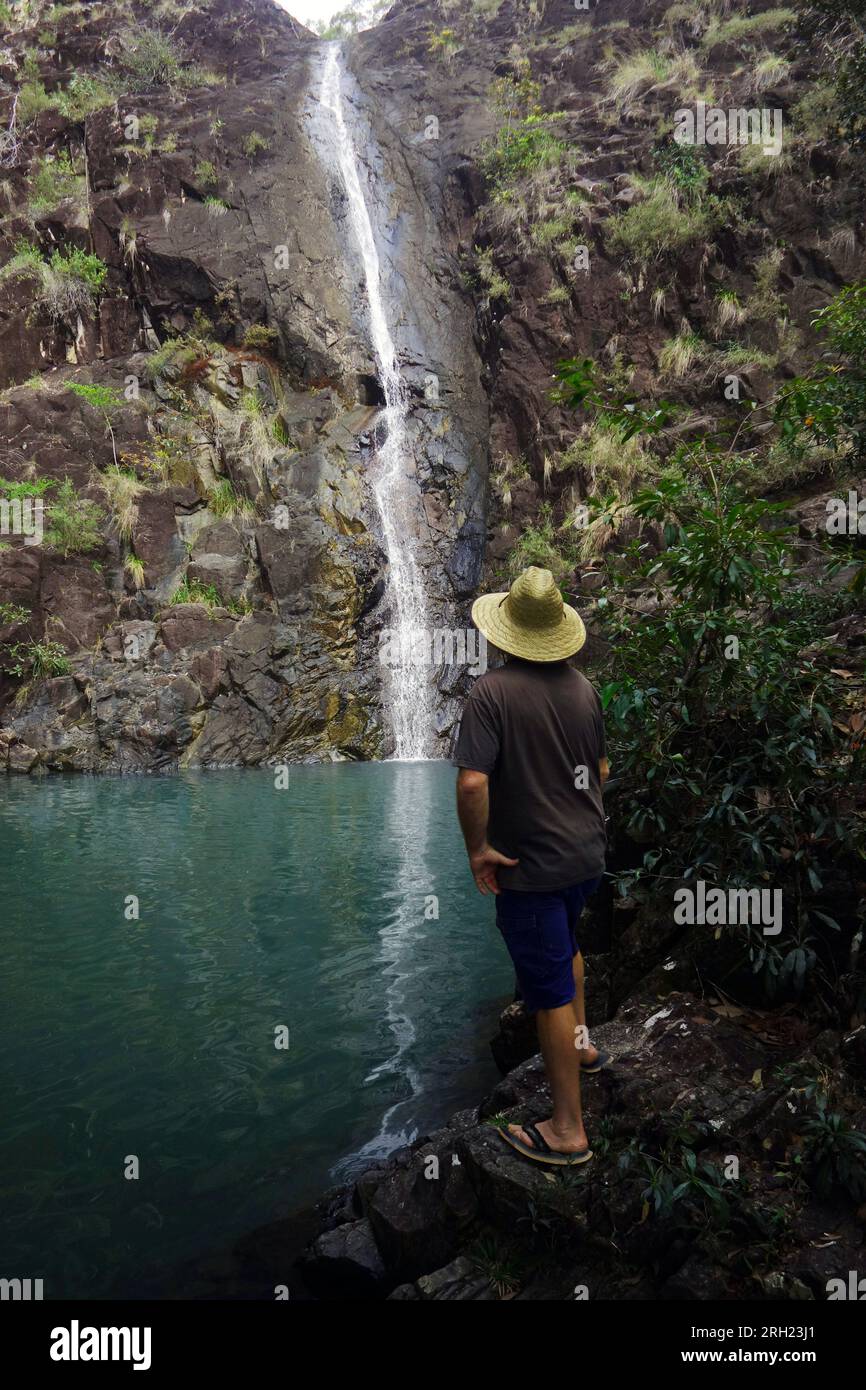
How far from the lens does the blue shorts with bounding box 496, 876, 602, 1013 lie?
274 centimetres

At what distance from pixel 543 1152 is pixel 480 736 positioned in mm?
1374

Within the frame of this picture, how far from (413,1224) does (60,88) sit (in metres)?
36.2

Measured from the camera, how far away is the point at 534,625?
3000 millimetres

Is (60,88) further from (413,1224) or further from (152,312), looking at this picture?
(413,1224)

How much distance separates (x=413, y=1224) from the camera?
2566mm

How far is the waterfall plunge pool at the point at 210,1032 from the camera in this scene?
9.55ft

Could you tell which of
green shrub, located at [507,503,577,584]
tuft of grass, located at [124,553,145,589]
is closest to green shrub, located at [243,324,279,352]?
tuft of grass, located at [124,553,145,589]

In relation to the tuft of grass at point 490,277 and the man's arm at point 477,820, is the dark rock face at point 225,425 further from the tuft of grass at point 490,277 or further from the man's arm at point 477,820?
the man's arm at point 477,820

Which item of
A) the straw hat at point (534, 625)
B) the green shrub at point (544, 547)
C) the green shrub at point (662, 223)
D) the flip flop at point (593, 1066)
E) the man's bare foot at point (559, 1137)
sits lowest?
the man's bare foot at point (559, 1137)

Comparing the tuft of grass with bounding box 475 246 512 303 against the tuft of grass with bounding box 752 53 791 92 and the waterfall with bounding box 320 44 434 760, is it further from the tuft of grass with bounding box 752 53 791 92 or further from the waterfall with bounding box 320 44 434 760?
the tuft of grass with bounding box 752 53 791 92

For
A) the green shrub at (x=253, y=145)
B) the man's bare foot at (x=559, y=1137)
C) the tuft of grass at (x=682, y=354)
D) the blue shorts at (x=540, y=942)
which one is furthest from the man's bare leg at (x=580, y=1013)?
the green shrub at (x=253, y=145)

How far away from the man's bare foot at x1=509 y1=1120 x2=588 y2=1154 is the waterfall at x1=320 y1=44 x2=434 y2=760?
57.6 ft

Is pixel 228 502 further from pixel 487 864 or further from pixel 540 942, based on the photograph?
pixel 540 942
